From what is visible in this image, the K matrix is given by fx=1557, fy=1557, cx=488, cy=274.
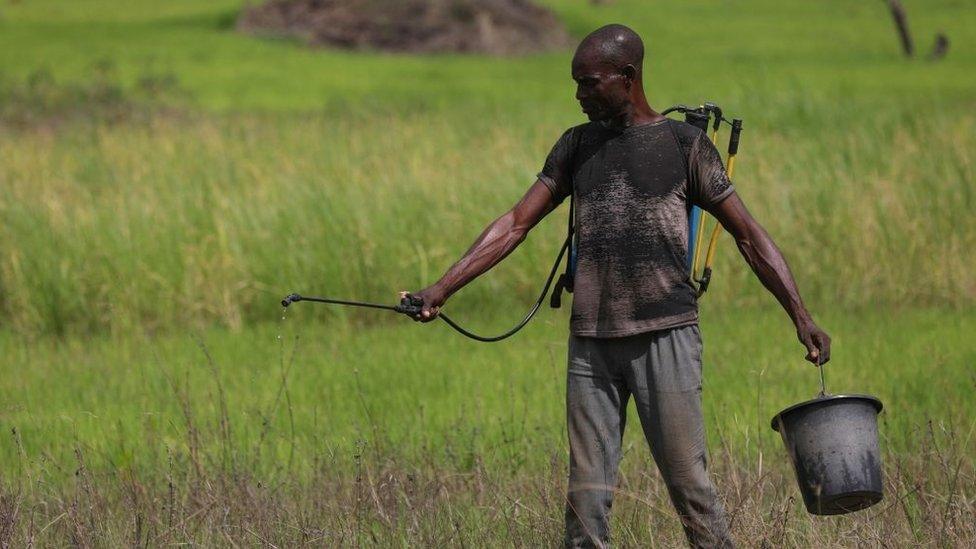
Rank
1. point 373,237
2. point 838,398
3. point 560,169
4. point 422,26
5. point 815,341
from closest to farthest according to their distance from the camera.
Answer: point 838,398 → point 815,341 → point 560,169 → point 373,237 → point 422,26

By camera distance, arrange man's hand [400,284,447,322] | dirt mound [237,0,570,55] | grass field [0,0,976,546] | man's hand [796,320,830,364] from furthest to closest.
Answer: dirt mound [237,0,570,55]
grass field [0,0,976,546]
man's hand [400,284,447,322]
man's hand [796,320,830,364]

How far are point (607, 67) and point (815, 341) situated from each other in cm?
100

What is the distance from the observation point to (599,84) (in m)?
4.44

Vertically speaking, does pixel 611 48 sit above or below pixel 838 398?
above

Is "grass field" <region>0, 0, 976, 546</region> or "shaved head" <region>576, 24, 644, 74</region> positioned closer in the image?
"shaved head" <region>576, 24, 644, 74</region>

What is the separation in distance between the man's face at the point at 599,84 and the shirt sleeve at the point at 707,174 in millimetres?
260

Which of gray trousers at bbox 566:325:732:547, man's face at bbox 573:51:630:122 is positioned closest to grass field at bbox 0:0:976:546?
gray trousers at bbox 566:325:732:547

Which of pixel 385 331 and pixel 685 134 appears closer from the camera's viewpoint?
pixel 685 134

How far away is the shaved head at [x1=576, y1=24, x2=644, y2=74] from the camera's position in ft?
14.5

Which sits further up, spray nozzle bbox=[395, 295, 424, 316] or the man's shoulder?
the man's shoulder

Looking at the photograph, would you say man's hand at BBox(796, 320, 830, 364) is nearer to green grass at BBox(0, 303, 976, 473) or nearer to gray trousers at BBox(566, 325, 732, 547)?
gray trousers at BBox(566, 325, 732, 547)

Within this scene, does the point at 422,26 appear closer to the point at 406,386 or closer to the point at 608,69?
the point at 406,386

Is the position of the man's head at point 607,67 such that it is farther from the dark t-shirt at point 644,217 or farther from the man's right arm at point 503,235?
the man's right arm at point 503,235

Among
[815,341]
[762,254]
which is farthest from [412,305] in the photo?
[815,341]
